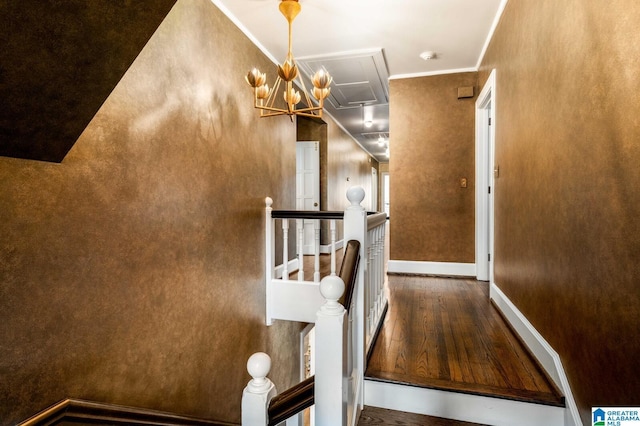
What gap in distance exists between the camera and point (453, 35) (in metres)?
3.14

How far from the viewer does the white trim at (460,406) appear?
158 centimetres

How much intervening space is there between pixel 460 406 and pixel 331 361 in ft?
3.21

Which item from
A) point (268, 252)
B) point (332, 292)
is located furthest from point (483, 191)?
point (332, 292)

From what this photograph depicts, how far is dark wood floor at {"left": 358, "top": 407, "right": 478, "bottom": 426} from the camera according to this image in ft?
5.45

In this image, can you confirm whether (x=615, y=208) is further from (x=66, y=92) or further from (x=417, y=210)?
(x=417, y=210)

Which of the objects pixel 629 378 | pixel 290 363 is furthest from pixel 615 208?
pixel 290 363

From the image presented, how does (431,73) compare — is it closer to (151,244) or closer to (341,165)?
(341,165)

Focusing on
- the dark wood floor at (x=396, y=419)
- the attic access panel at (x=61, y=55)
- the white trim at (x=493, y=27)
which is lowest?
the dark wood floor at (x=396, y=419)

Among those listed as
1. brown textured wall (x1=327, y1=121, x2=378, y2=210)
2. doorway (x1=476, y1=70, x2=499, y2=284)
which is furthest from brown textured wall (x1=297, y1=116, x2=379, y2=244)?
doorway (x1=476, y1=70, x2=499, y2=284)

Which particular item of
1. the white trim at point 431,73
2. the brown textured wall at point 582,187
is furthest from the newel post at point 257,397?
the white trim at point 431,73

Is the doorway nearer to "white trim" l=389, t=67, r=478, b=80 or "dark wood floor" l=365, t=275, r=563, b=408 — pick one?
"white trim" l=389, t=67, r=478, b=80

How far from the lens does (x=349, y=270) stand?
1.56 meters

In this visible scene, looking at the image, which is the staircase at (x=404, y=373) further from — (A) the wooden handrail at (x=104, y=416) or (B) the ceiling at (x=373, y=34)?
(B) the ceiling at (x=373, y=34)

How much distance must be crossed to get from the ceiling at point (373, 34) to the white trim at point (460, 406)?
2.70 m
